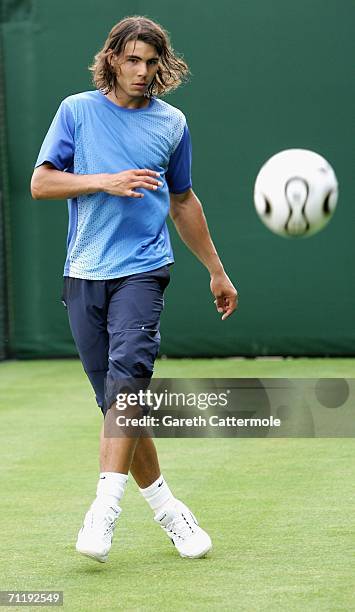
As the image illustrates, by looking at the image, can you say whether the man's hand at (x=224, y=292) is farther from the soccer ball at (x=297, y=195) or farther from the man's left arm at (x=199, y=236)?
the soccer ball at (x=297, y=195)

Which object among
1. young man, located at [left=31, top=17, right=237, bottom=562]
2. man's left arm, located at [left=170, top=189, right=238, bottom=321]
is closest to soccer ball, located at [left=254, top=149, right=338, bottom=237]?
man's left arm, located at [left=170, top=189, right=238, bottom=321]

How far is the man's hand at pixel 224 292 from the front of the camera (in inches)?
193

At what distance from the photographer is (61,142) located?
4.49m

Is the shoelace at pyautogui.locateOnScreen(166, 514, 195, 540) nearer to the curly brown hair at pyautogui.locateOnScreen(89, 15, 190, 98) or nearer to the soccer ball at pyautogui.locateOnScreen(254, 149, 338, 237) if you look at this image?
the soccer ball at pyautogui.locateOnScreen(254, 149, 338, 237)

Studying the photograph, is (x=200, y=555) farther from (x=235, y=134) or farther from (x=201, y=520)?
(x=235, y=134)

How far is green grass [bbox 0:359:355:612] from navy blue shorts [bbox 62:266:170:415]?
62 centimetres

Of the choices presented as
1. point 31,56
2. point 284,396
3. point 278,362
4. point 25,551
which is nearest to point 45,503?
point 25,551

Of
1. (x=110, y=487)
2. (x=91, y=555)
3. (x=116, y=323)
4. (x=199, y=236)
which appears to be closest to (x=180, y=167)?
(x=199, y=236)

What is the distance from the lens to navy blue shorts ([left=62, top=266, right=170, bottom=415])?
4379 millimetres

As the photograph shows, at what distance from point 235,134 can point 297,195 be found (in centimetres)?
603

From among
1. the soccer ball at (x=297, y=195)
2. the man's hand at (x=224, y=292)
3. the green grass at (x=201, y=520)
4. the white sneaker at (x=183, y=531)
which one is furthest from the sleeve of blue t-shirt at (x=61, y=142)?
the green grass at (x=201, y=520)

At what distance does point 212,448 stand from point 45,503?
5.62ft

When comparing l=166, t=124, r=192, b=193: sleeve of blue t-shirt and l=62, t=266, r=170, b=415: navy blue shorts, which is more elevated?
l=166, t=124, r=192, b=193: sleeve of blue t-shirt

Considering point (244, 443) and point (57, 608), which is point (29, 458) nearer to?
point (244, 443)
